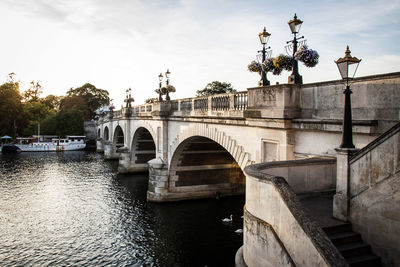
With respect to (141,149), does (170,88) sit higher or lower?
higher

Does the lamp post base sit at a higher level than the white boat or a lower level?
higher

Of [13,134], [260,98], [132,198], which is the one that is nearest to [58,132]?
[13,134]

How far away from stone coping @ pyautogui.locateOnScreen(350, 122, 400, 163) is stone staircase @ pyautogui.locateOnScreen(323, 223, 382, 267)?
1451mm

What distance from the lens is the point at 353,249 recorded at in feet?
20.4

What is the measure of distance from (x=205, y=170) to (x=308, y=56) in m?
15.9

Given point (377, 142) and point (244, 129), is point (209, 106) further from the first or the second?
point (377, 142)

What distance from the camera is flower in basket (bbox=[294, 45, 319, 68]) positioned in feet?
29.0

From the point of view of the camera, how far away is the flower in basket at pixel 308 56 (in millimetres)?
8844

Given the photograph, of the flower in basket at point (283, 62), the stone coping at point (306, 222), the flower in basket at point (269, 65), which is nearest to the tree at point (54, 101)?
the flower in basket at point (269, 65)

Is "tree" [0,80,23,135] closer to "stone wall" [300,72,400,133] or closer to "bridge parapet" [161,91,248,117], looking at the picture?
"bridge parapet" [161,91,248,117]

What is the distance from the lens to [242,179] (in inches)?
970

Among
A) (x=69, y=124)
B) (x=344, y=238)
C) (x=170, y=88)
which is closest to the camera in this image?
(x=344, y=238)

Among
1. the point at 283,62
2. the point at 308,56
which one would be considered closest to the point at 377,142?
the point at 308,56

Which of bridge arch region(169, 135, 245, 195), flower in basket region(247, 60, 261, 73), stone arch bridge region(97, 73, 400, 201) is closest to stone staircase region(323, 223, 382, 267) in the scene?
stone arch bridge region(97, 73, 400, 201)
